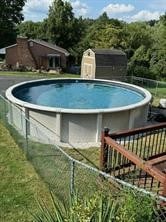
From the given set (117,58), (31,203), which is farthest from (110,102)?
(117,58)

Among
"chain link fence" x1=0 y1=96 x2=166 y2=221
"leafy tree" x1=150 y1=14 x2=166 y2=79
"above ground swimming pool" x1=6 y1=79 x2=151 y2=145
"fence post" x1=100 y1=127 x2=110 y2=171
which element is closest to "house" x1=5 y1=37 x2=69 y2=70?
"leafy tree" x1=150 y1=14 x2=166 y2=79

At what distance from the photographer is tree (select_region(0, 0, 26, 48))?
47.7m

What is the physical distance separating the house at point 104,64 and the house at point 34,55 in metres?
Answer: 5.89

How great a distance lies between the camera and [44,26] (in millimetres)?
49000

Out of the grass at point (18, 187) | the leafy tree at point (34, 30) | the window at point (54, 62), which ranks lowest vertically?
the grass at point (18, 187)

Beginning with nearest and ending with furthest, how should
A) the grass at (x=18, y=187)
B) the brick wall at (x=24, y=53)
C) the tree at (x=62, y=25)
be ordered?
the grass at (x=18, y=187)
the brick wall at (x=24, y=53)
the tree at (x=62, y=25)

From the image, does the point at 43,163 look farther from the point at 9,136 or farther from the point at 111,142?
the point at 9,136

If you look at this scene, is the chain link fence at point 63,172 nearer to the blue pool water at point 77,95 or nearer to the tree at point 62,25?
the blue pool water at point 77,95

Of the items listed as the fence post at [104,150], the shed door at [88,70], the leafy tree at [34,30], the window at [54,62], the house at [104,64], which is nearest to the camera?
the fence post at [104,150]

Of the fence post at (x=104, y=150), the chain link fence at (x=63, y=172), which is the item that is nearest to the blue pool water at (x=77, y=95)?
the chain link fence at (x=63, y=172)

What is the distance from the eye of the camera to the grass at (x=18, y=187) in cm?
661

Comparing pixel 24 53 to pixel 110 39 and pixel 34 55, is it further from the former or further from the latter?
pixel 110 39

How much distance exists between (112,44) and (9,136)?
111ft

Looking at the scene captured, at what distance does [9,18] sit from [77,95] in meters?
34.7
